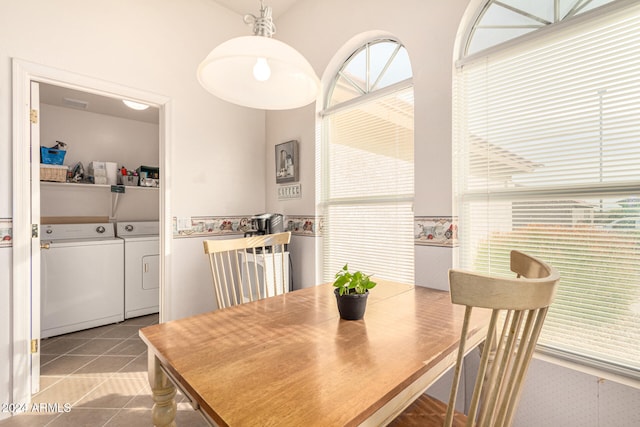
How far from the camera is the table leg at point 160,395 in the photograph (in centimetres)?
95

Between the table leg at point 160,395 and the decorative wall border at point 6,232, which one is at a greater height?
the decorative wall border at point 6,232

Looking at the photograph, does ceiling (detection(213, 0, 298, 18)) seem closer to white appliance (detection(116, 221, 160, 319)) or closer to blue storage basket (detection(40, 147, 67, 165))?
blue storage basket (detection(40, 147, 67, 165))

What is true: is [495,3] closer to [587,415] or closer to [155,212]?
[587,415]

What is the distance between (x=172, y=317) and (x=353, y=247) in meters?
1.62

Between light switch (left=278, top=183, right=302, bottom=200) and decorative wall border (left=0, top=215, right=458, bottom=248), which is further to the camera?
light switch (left=278, top=183, right=302, bottom=200)

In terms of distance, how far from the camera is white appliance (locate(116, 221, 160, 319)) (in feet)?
10.9

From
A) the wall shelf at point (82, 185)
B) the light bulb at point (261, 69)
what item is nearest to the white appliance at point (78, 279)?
the wall shelf at point (82, 185)

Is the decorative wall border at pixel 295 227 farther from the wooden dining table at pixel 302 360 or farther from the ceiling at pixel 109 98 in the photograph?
the ceiling at pixel 109 98

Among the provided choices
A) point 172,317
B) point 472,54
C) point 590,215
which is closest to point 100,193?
point 172,317

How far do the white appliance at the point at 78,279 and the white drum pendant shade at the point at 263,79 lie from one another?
2701mm

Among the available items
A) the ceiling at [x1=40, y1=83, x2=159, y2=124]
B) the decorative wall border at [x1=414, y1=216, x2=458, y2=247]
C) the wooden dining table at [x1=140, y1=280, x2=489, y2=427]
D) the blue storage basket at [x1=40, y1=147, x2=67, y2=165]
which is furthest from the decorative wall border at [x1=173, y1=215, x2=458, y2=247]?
the blue storage basket at [x1=40, y1=147, x2=67, y2=165]

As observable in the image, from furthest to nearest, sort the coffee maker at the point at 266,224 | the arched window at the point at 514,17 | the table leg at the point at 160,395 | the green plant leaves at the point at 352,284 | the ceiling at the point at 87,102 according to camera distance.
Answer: the ceiling at the point at 87,102
the coffee maker at the point at 266,224
the arched window at the point at 514,17
the green plant leaves at the point at 352,284
the table leg at the point at 160,395

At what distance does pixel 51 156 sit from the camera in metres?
3.13

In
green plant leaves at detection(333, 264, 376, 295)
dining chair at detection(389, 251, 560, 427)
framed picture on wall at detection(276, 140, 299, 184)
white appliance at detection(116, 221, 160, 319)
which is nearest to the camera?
dining chair at detection(389, 251, 560, 427)
